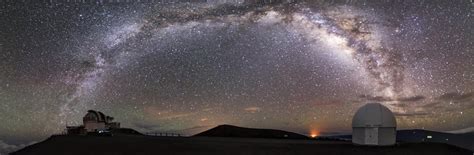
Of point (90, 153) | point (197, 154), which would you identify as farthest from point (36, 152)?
point (197, 154)

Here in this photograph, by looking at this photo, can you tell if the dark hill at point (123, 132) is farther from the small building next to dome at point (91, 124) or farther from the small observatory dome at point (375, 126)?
the small observatory dome at point (375, 126)

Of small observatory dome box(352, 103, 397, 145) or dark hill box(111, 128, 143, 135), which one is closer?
small observatory dome box(352, 103, 397, 145)

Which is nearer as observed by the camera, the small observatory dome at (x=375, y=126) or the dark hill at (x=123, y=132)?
the small observatory dome at (x=375, y=126)

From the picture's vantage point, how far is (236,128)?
108000 millimetres

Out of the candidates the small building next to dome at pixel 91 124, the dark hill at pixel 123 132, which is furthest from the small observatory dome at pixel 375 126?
the dark hill at pixel 123 132

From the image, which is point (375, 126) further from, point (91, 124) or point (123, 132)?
point (123, 132)

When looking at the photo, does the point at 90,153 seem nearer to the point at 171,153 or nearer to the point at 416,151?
the point at 171,153

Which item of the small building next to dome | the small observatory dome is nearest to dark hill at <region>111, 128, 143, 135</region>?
the small building next to dome

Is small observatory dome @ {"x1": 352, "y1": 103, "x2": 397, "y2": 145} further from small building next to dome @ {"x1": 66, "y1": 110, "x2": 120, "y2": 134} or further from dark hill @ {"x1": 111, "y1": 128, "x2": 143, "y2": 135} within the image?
dark hill @ {"x1": 111, "y1": 128, "x2": 143, "y2": 135}

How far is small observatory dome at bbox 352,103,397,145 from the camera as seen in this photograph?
114 ft

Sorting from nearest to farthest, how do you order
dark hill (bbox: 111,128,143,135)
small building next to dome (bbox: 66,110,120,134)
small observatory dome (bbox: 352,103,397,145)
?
small observatory dome (bbox: 352,103,397,145) → small building next to dome (bbox: 66,110,120,134) → dark hill (bbox: 111,128,143,135)

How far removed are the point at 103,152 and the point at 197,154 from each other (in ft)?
23.1

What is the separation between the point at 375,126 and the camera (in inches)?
1362

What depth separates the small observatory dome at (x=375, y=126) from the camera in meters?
34.6
